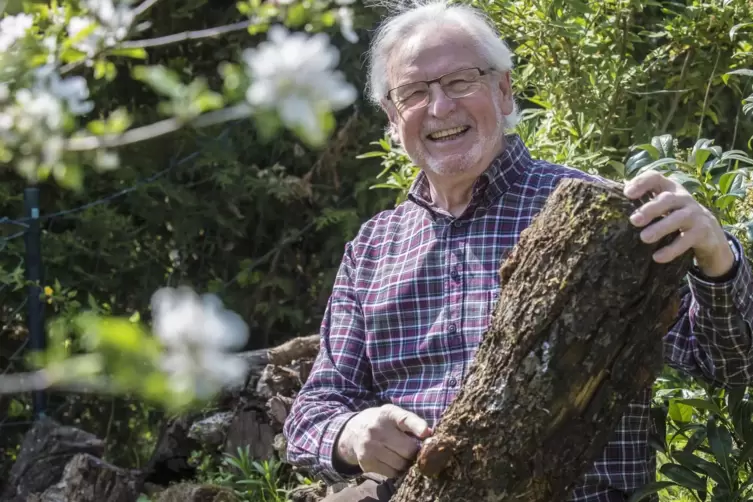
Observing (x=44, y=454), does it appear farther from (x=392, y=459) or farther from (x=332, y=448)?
(x=392, y=459)

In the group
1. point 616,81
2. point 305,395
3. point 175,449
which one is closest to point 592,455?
point 305,395

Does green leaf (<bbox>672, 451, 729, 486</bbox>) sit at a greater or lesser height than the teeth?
lesser

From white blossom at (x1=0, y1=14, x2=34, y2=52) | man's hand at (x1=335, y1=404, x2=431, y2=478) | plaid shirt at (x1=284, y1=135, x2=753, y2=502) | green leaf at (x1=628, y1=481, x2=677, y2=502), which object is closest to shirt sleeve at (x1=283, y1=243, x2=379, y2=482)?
plaid shirt at (x1=284, y1=135, x2=753, y2=502)

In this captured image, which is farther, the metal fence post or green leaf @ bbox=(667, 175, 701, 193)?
the metal fence post

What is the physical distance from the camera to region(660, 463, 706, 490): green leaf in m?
2.11

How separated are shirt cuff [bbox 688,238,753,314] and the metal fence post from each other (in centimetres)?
284

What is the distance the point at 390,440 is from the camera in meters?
1.99

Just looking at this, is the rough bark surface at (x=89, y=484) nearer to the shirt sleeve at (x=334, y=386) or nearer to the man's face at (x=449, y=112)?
the shirt sleeve at (x=334, y=386)

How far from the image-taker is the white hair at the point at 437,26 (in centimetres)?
248

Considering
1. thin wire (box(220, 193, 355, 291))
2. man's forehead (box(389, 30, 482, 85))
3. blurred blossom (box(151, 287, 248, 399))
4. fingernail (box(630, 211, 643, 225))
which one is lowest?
thin wire (box(220, 193, 355, 291))

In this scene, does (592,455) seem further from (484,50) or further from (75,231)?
(75,231)

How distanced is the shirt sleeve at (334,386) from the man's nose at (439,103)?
0.42 m

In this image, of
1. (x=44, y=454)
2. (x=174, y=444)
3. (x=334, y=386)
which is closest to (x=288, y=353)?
(x=174, y=444)

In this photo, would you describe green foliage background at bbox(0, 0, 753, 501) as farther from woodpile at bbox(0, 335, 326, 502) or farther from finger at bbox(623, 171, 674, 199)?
finger at bbox(623, 171, 674, 199)
